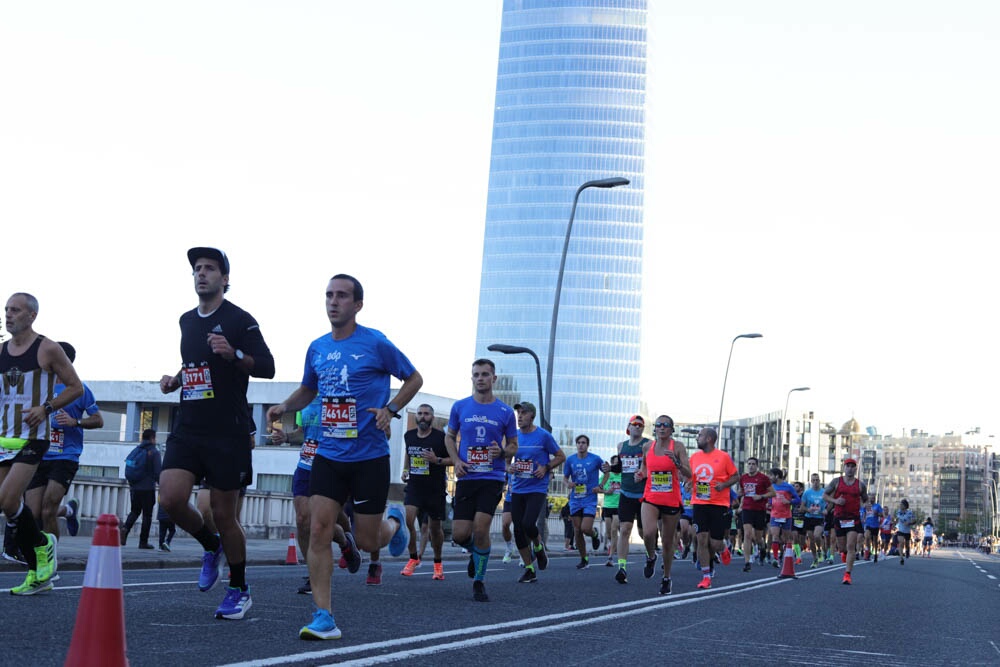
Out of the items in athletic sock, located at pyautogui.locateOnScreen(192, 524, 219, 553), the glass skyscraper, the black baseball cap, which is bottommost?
athletic sock, located at pyautogui.locateOnScreen(192, 524, 219, 553)

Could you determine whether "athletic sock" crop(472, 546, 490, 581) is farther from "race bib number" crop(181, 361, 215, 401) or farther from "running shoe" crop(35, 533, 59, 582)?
"race bib number" crop(181, 361, 215, 401)

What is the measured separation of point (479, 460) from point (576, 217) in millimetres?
157966

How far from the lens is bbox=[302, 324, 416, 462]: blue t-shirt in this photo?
24.8ft

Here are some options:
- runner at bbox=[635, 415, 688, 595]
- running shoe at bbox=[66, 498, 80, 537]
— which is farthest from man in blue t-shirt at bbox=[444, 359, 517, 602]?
running shoe at bbox=[66, 498, 80, 537]

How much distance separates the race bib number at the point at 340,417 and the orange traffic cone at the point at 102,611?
2473 millimetres

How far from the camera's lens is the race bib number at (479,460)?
12195mm

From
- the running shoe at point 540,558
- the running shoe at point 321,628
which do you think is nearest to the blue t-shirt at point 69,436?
the running shoe at point 321,628

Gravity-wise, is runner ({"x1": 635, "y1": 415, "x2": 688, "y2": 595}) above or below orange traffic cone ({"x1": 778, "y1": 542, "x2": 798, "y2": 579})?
above

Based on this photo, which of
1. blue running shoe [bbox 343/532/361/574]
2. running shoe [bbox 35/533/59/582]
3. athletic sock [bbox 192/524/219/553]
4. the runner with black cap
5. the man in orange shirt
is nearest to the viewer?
the runner with black cap

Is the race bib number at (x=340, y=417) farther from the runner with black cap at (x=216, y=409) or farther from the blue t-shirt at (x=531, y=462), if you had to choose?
the blue t-shirt at (x=531, y=462)

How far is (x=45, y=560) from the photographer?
952 centimetres

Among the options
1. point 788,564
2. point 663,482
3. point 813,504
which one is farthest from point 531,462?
point 813,504

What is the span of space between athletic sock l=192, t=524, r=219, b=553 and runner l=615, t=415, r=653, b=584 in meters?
7.74

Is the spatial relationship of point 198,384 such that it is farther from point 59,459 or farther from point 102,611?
point 59,459
